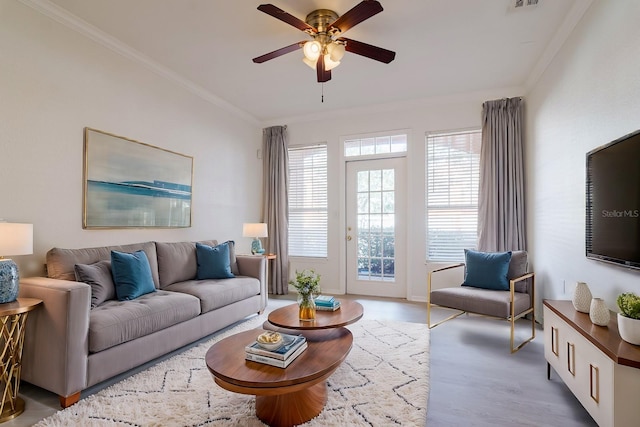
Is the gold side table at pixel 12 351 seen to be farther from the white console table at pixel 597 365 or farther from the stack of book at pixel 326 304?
the white console table at pixel 597 365

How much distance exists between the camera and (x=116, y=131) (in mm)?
3293

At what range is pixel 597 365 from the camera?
5.59 ft

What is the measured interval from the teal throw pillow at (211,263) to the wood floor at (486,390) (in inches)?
49.8

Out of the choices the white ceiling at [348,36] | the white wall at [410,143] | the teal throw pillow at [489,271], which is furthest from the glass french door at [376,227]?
the teal throw pillow at [489,271]

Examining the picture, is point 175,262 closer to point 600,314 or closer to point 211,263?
point 211,263

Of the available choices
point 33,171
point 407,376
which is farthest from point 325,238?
point 33,171

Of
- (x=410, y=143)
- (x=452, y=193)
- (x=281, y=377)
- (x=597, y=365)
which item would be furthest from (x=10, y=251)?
(x=452, y=193)

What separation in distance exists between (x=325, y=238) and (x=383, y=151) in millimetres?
1633

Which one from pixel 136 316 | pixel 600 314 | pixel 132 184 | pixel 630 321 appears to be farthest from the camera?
pixel 132 184

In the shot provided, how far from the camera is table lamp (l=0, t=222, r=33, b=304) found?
6.76ft

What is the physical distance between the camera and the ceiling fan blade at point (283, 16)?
220cm

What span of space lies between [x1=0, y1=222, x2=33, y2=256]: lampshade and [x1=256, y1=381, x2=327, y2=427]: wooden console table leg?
5.93 ft

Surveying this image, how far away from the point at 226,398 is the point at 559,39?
4042 mm

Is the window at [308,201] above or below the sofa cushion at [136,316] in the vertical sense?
above
